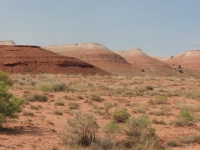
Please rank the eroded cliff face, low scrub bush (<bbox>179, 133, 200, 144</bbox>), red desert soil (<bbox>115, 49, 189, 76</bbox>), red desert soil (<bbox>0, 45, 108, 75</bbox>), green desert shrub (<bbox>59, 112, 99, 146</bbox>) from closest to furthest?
green desert shrub (<bbox>59, 112, 99, 146</bbox>)
low scrub bush (<bbox>179, 133, 200, 144</bbox>)
red desert soil (<bbox>0, 45, 108, 75</bbox>)
red desert soil (<bbox>115, 49, 189, 76</bbox>)
the eroded cliff face

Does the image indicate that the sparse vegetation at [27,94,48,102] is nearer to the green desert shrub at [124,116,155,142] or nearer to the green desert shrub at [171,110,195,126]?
the green desert shrub at [171,110,195,126]

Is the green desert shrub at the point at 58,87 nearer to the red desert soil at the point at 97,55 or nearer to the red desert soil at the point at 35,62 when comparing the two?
the red desert soil at the point at 35,62

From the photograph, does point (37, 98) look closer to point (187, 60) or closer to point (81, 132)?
point (81, 132)

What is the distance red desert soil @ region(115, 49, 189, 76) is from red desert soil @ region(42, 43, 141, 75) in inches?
345

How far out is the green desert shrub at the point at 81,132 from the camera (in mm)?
7354

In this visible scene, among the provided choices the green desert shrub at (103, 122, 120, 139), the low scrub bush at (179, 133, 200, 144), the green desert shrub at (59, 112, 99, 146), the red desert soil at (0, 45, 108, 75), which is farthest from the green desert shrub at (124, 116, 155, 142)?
the red desert soil at (0, 45, 108, 75)

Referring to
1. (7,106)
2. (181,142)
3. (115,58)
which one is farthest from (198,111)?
(115,58)

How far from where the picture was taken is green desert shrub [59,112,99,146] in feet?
24.1

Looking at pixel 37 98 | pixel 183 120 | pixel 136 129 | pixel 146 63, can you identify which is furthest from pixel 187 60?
pixel 136 129

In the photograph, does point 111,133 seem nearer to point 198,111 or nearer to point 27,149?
point 27,149

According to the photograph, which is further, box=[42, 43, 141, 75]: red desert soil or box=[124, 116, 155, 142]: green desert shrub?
box=[42, 43, 141, 75]: red desert soil

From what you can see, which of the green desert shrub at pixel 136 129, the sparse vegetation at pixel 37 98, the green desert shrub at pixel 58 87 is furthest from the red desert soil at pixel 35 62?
the green desert shrub at pixel 136 129

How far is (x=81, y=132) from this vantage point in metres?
7.60

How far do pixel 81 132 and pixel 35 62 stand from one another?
4697 centimetres
